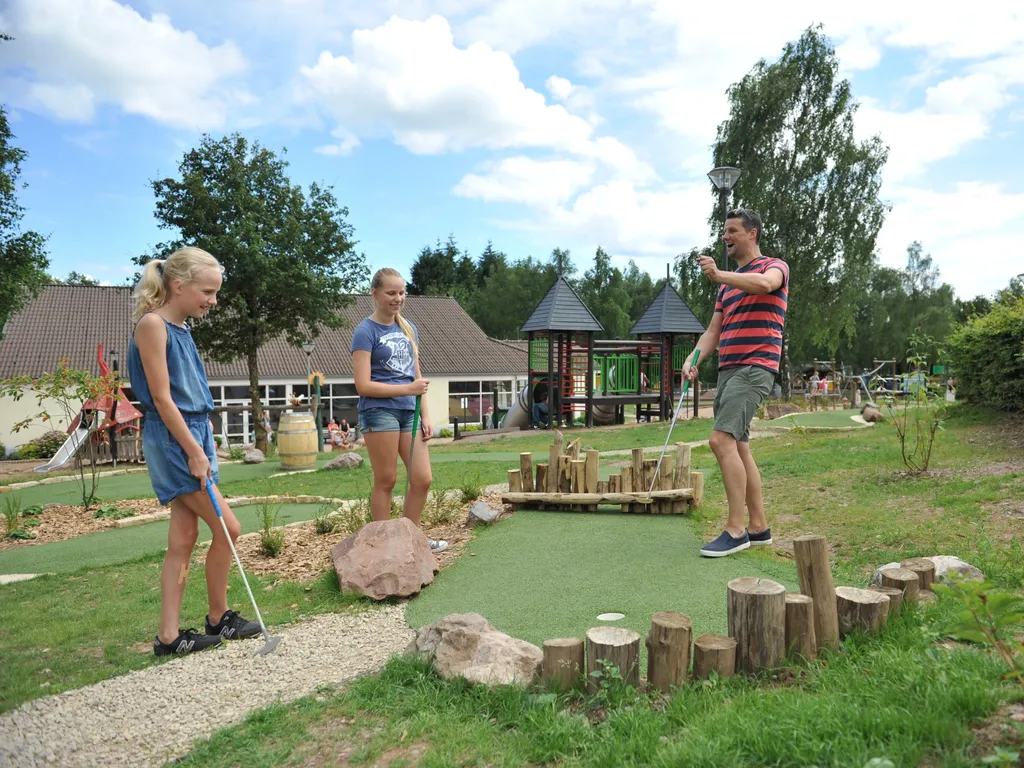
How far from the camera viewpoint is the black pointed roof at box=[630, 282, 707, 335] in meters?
23.4

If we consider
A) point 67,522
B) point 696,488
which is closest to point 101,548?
point 67,522

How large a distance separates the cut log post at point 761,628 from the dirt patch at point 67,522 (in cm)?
708

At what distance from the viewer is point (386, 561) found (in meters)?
4.14

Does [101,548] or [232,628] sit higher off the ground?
[232,628]

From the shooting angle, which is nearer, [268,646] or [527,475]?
[268,646]

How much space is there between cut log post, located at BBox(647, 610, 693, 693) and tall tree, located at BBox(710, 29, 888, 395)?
29.4 meters

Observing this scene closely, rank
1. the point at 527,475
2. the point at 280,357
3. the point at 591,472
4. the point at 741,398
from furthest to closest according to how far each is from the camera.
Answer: the point at 280,357 → the point at 527,475 → the point at 591,472 → the point at 741,398

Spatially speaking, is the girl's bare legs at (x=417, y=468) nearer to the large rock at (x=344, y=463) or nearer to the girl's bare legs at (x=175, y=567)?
the girl's bare legs at (x=175, y=567)

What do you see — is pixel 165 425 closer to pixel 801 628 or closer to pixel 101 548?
pixel 801 628

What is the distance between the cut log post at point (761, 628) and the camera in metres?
2.58

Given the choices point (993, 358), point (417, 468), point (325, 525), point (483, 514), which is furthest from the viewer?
point (993, 358)

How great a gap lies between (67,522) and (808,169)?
29130mm

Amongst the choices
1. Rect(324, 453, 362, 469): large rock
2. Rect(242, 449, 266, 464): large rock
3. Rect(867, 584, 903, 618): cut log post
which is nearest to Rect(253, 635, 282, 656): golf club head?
Rect(867, 584, 903, 618): cut log post

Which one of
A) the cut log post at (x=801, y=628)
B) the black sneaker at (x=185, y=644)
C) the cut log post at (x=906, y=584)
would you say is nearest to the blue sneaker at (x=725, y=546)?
the cut log post at (x=906, y=584)
